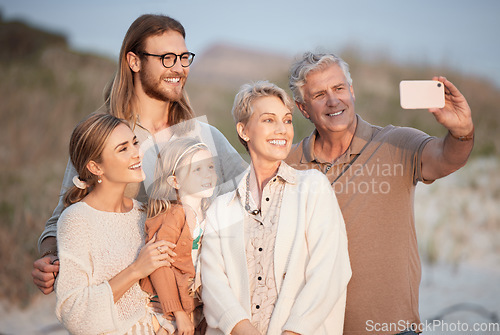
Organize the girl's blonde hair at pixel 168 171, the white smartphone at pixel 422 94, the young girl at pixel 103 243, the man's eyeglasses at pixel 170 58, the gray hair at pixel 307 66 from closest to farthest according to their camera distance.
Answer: the white smartphone at pixel 422 94 < the young girl at pixel 103 243 < the girl's blonde hair at pixel 168 171 < the gray hair at pixel 307 66 < the man's eyeglasses at pixel 170 58

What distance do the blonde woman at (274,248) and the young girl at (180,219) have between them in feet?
0.32

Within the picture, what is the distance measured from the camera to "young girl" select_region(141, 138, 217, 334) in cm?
253

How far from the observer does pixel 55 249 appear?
117 inches

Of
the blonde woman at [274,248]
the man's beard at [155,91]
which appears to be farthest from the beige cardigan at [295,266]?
the man's beard at [155,91]

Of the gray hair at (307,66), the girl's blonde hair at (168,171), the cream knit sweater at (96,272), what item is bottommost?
the cream knit sweater at (96,272)

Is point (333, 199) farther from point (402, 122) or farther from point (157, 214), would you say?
point (402, 122)

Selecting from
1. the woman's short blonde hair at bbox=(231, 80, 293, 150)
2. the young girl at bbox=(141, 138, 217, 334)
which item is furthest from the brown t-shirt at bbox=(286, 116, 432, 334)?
the young girl at bbox=(141, 138, 217, 334)

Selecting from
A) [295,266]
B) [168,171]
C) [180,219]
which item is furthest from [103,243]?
[295,266]

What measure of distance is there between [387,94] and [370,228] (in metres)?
9.77

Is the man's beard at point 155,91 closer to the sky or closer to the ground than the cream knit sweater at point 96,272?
closer to the sky

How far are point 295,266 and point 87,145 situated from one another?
1.23 meters

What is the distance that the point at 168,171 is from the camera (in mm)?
2807

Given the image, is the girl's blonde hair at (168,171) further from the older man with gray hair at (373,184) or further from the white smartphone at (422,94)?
the white smartphone at (422,94)

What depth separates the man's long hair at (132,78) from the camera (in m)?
3.33
